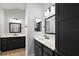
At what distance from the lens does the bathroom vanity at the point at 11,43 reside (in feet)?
17.4

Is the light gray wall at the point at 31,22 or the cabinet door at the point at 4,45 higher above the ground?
the light gray wall at the point at 31,22

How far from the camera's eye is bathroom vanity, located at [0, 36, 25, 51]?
5.30 meters

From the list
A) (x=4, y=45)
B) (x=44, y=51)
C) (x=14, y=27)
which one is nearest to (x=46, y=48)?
(x=44, y=51)

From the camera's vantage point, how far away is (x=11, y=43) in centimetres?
559

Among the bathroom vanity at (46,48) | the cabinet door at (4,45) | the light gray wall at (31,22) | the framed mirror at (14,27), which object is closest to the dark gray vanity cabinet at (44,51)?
the bathroom vanity at (46,48)

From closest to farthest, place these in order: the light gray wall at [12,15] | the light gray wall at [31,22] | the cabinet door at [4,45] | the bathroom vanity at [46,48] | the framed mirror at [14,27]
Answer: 1. the bathroom vanity at [46,48]
2. the light gray wall at [31,22]
3. the cabinet door at [4,45]
4. the light gray wall at [12,15]
5. the framed mirror at [14,27]

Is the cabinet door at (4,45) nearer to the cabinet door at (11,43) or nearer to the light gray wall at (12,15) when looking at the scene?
the cabinet door at (11,43)

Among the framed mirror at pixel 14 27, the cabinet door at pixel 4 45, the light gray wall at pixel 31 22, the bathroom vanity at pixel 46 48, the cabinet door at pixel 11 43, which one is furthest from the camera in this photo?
the framed mirror at pixel 14 27

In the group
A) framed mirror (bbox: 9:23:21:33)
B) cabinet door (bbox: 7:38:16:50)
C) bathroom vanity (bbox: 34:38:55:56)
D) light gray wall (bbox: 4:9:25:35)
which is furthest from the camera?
framed mirror (bbox: 9:23:21:33)

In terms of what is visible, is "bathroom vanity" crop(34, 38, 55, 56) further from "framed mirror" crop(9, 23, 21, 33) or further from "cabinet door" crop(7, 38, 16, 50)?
"framed mirror" crop(9, 23, 21, 33)

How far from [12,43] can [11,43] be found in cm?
6

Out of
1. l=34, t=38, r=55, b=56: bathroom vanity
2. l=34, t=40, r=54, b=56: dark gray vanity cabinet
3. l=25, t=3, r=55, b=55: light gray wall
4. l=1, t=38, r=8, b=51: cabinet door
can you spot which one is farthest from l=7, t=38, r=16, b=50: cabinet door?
l=34, t=38, r=55, b=56: bathroom vanity

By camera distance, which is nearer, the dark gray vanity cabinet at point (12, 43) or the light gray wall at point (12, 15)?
the dark gray vanity cabinet at point (12, 43)

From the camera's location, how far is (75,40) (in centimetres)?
115
